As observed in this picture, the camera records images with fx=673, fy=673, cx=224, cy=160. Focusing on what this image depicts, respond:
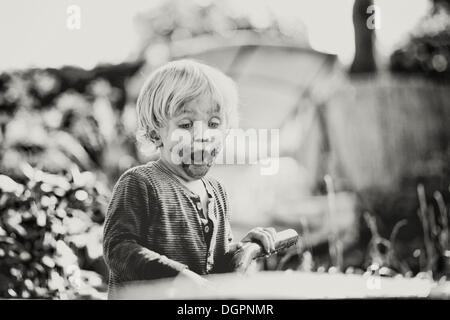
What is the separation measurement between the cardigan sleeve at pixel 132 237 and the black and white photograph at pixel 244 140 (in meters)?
0.06

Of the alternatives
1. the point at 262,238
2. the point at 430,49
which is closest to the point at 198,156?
the point at 262,238

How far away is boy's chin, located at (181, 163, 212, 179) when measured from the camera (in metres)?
3.08

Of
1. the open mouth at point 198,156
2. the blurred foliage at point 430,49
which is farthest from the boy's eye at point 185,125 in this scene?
the blurred foliage at point 430,49

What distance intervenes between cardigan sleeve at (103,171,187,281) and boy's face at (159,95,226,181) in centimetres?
19

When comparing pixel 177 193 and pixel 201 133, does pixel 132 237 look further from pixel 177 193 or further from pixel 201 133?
pixel 201 133

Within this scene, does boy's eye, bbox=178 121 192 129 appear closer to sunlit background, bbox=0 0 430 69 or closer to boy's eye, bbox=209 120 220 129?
boy's eye, bbox=209 120 220 129

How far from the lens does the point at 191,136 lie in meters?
3.07

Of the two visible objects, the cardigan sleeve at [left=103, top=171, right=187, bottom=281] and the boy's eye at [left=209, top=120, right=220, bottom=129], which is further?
the boy's eye at [left=209, top=120, right=220, bottom=129]

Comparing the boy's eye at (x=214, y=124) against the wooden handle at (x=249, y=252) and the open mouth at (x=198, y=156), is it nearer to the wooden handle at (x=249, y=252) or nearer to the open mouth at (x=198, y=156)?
the open mouth at (x=198, y=156)

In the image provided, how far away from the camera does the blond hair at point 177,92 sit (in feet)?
10.00

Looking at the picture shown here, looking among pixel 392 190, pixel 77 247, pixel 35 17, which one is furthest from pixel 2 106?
pixel 392 190

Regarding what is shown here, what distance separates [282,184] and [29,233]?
4.07ft

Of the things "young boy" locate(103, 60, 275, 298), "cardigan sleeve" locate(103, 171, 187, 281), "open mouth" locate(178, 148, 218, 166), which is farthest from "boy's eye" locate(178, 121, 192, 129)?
"cardigan sleeve" locate(103, 171, 187, 281)

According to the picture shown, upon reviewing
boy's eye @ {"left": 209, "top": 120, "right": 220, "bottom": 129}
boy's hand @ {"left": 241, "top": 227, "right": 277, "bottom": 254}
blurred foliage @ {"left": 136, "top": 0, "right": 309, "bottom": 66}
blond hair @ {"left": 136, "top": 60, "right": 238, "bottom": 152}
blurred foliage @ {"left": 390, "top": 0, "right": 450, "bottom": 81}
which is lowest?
boy's hand @ {"left": 241, "top": 227, "right": 277, "bottom": 254}
